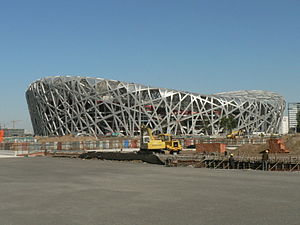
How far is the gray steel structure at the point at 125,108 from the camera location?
91125mm

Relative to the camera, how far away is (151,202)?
12.8m

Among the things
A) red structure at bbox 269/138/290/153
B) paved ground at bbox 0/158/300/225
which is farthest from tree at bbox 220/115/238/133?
paved ground at bbox 0/158/300/225

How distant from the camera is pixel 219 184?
57.7 feet

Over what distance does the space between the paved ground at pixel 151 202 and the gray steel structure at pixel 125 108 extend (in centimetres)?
7221

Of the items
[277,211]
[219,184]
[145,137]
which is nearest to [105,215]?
[277,211]

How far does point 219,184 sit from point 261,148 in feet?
76.9

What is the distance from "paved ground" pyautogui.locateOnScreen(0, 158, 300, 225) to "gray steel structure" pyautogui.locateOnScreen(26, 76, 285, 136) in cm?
7221

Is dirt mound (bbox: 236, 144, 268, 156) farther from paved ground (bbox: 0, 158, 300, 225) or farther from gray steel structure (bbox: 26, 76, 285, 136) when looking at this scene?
gray steel structure (bbox: 26, 76, 285, 136)

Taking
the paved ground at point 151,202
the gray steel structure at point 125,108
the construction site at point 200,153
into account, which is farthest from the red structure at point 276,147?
the gray steel structure at point 125,108

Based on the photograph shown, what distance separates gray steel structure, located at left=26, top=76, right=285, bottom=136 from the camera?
299ft

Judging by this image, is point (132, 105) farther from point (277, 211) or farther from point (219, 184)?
point (277, 211)

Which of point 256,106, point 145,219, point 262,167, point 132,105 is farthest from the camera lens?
point 256,106

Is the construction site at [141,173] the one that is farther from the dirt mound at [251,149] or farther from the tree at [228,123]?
the tree at [228,123]

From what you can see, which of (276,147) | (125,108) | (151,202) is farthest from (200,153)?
(125,108)
